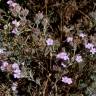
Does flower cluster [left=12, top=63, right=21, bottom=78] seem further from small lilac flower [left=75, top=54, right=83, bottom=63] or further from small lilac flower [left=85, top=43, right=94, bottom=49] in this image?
small lilac flower [left=85, top=43, right=94, bottom=49]

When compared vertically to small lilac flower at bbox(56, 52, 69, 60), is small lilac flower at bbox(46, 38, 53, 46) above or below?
above

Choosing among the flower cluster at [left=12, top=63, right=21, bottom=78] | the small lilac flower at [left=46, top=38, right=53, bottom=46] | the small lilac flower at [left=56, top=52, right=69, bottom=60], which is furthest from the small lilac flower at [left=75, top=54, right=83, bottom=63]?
the flower cluster at [left=12, top=63, right=21, bottom=78]

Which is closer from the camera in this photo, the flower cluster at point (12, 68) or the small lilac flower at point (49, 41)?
the flower cluster at point (12, 68)

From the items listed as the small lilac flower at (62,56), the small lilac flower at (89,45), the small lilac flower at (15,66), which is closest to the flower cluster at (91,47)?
the small lilac flower at (89,45)

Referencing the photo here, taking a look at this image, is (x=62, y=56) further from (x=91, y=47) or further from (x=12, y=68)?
(x=12, y=68)

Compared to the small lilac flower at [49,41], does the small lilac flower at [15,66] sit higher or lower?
lower

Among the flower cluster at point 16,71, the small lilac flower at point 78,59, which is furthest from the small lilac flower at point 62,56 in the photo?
the flower cluster at point 16,71

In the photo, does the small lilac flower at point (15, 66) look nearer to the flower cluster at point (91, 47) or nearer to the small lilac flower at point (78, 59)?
the small lilac flower at point (78, 59)

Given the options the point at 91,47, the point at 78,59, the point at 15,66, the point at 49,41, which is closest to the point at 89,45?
the point at 91,47

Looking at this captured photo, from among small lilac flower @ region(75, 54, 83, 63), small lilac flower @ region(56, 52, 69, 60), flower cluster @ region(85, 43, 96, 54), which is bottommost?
small lilac flower @ region(75, 54, 83, 63)

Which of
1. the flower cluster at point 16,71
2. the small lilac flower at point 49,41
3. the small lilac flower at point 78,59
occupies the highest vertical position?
the small lilac flower at point 49,41

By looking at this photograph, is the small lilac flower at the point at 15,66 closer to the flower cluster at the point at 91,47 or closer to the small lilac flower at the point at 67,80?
the small lilac flower at the point at 67,80

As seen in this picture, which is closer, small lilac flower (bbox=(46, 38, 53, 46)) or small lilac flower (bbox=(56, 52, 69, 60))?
small lilac flower (bbox=(56, 52, 69, 60))
